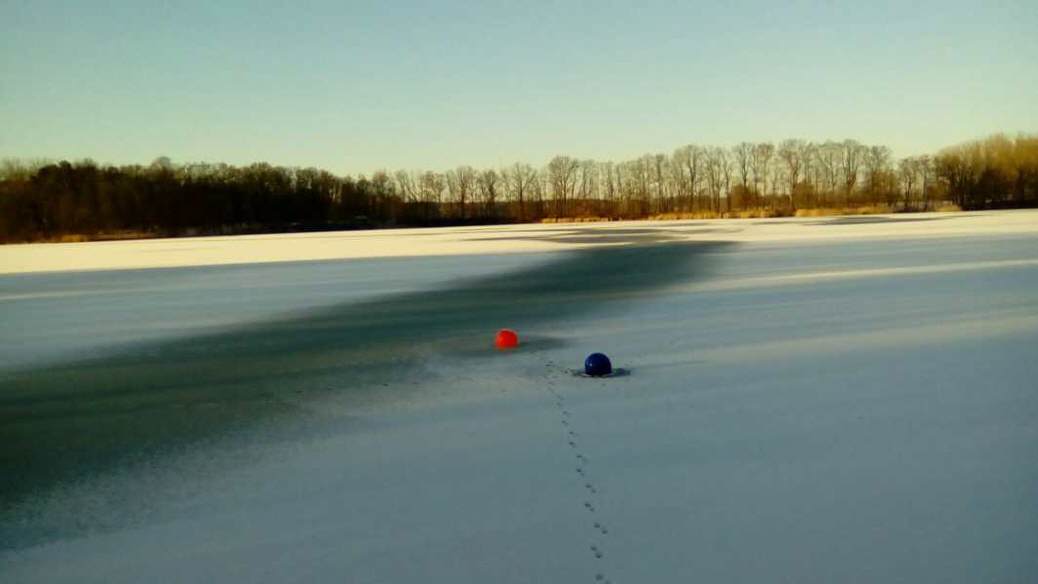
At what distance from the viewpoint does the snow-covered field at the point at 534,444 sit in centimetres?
302

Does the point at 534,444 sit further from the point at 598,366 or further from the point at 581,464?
the point at 598,366

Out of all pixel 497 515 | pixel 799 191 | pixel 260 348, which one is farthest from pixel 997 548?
pixel 799 191

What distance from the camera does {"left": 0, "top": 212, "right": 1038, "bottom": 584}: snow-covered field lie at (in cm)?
302

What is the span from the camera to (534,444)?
438 cm

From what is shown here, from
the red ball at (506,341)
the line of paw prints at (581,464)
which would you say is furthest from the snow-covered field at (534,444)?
the red ball at (506,341)

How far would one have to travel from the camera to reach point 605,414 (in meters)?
4.95

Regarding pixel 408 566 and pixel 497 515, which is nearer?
pixel 408 566

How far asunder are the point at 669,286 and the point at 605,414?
736 centimetres

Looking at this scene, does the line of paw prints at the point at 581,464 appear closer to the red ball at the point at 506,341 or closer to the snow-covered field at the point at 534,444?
the snow-covered field at the point at 534,444

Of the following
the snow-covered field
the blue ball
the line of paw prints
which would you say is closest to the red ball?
the snow-covered field

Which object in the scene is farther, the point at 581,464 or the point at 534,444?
the point at 534,444

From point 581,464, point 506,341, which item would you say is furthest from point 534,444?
point 506,341

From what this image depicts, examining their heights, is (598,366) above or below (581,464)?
above

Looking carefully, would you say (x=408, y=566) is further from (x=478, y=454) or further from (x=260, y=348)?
(x=260, y=348)
